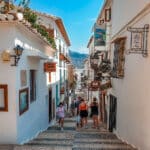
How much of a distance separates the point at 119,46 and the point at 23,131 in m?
6.09

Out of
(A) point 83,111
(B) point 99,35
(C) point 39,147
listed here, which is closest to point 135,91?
(C) point 39,147

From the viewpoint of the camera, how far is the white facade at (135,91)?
869 centimetres

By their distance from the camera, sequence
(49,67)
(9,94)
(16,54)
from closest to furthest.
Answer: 1. (16,54)
2. (9,94)
3. (49,67)

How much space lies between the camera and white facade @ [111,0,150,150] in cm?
869

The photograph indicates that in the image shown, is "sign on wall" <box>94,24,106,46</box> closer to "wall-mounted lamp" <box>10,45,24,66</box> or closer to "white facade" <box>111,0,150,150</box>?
"white facade" <box>111,0,150,150</box>

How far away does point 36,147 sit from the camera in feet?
29.8

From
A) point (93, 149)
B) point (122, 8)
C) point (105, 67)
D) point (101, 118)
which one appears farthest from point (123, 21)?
point (101, 118)

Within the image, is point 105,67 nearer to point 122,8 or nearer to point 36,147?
point 122,8

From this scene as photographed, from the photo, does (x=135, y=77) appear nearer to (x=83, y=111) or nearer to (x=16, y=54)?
(x=16, y=54)

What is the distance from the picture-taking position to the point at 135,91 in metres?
10.3

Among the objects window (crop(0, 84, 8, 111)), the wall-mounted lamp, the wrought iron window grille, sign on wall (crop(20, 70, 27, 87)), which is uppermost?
the wrought iron window grille

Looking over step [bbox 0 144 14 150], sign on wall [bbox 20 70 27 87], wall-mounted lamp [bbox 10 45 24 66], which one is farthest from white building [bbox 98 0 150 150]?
step [bbox 0 144 14 150]

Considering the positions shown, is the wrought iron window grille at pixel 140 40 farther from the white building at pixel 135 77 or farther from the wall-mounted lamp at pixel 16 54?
the wall-mounted lamp at pixel 16 54

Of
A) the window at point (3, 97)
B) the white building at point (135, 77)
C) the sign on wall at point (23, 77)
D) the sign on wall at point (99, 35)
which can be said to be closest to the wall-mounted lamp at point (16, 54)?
the window at point (3, 97)
